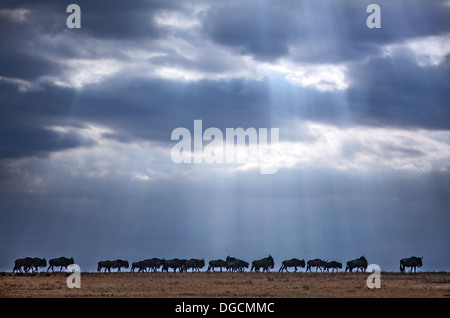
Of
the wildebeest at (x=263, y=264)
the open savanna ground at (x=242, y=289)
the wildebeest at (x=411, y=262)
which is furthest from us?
the wildebeest at (x=263, y=264)

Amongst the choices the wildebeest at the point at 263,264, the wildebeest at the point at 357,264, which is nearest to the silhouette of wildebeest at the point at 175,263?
the wildebeest at the point at 263,264

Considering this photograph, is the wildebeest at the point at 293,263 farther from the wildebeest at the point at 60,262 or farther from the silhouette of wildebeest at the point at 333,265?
the wildebeest at the point at 60,262

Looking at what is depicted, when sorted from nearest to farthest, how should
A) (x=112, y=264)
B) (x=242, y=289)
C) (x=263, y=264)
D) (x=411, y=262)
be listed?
(x=242, y=289) < (x=411, y=262) < (x=263, y=264) < (x=112, y=264)

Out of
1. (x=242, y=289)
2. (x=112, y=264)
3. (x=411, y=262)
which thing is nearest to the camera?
(x=242, y=289)

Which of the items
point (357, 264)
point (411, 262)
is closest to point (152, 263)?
point (357, 264)

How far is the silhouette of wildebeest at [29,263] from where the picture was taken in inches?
2778

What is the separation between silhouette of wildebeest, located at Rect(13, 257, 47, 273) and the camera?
232 ft

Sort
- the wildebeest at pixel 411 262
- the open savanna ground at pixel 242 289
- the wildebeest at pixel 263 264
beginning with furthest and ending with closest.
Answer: the wildebeest at pixel 263 264
the wildebeest at pixel 411 262
the open savanna ground at pixel 242 289

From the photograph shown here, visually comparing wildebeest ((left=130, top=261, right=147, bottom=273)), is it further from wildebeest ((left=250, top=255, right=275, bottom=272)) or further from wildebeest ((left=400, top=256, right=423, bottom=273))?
wildebeest ((left=400, top=256, right=423, bottom=273))

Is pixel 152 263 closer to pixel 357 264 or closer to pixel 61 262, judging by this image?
pixel 61 262

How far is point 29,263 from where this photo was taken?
237ft

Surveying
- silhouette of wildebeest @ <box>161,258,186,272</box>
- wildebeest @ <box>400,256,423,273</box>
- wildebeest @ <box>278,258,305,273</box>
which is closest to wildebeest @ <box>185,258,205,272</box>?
silhouette of wildebeest @ <box>161,258,186,272</box>
